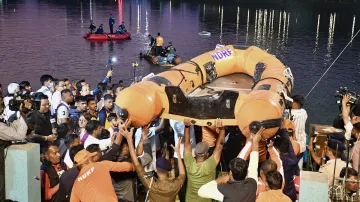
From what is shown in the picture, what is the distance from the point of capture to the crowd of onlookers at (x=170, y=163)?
4320 millimetres

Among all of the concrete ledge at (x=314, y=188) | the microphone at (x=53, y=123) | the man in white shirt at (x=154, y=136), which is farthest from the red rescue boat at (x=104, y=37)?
the concrete ledge at (x=314, y=188)

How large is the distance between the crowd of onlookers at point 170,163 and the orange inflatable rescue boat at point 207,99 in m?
0.18

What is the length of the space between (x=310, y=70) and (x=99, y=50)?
13.7 meters

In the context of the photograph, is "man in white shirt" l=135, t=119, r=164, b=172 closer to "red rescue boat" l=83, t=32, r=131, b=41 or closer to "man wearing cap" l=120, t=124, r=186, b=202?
"man wearing cap" l=120, t=124, r=186, b=202

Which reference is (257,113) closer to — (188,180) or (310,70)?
(188,180)

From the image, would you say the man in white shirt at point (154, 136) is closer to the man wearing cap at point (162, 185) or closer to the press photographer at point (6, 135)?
the man wearing cap at point (162, 185)

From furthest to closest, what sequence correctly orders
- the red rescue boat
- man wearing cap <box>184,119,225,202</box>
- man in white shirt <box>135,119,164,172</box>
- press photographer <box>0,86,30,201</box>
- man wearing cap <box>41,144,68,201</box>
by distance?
the red rescue boat, man in white shirt <box>135,119,164,172</box>, man wearing cap <box>41,144,68,201</box>, man wearing cap <box>184,119,225,202</box>, press photographer <box>0,86,30,201</box>

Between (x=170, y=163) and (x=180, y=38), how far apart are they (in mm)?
32179

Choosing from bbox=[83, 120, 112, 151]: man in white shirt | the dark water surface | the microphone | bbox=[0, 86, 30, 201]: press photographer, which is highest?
bbox=[0, 86, 30, 201]: press photographer

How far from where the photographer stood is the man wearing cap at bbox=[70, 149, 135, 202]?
4266 millimetres

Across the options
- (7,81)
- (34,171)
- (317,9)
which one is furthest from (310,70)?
(317,9)

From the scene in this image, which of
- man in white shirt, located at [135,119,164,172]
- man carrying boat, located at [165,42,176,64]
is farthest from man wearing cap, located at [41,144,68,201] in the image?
man carrying boat, located at [165,42,176,64]

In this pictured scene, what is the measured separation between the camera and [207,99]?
20.7 feet

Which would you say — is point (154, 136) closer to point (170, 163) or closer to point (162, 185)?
point (170, 163)
